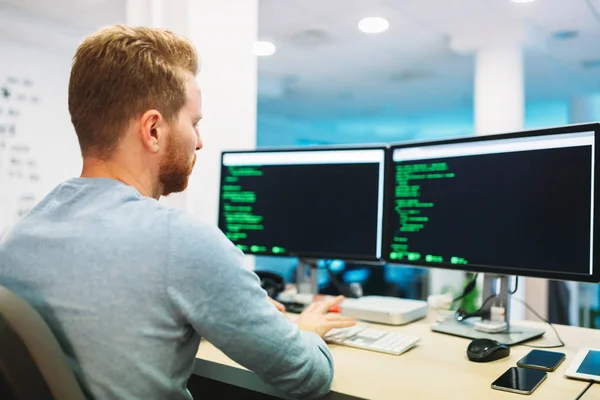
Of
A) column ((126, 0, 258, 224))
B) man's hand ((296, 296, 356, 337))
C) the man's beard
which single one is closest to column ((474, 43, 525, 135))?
column ((126, 0, 258, 224))

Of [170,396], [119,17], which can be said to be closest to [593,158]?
[170,396]

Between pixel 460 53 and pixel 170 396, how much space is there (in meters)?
4.69

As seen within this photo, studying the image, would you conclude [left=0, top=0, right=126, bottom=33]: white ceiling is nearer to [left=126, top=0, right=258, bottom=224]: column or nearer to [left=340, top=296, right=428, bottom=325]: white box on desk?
[left=126, top=0, right=258, bottom=224]: column

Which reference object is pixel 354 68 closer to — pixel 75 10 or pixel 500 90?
pixel 500 90

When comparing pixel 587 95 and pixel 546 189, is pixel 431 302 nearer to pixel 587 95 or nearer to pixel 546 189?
pixel 546 189

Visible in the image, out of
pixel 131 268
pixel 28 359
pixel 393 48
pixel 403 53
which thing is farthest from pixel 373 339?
pixel 403 53

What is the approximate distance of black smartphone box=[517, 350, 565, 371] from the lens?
1061 millimetres

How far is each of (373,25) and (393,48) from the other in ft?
2.29

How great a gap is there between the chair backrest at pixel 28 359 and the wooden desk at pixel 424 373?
0.38 m

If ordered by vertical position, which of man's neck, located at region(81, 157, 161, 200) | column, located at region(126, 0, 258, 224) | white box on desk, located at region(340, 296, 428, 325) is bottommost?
white box on desk, located at region(340, 296, 428, 325)

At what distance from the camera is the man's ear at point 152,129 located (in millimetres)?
901

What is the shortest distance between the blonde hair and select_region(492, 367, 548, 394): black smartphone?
2.52 feet

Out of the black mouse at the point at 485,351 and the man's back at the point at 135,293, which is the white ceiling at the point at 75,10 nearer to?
the man's back at the point at 135,293

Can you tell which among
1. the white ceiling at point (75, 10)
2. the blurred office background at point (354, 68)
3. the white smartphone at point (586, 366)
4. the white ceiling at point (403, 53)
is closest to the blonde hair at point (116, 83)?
the blurred office background at point (354, 68)
